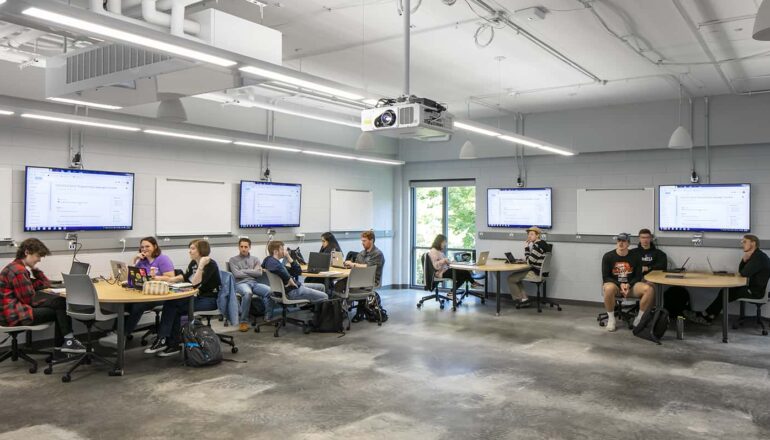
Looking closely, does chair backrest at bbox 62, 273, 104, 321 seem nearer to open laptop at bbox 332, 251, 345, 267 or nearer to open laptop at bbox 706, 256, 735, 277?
open laptop at bbox 332, 251, 345, 267

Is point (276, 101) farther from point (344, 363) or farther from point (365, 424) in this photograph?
point (365, 424)

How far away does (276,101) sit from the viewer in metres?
8.04

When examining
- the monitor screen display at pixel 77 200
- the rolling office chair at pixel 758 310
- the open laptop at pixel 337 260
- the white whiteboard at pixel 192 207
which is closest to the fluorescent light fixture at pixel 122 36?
the monitor screen display at pixel 77 200

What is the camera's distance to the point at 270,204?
927 cm

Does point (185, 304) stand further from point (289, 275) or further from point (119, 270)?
point (289, 275)

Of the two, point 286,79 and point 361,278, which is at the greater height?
point 286,79

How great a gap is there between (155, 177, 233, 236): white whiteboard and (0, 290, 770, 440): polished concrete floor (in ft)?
6.99

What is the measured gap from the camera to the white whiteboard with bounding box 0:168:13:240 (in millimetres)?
6293

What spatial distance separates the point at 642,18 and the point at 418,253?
736cm

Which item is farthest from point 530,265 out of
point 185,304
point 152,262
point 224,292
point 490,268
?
point 152,262

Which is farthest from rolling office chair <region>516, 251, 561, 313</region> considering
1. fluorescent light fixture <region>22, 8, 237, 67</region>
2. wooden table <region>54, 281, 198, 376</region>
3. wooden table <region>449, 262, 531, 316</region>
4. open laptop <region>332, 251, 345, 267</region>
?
fluorescent light fixture <region>22, 8, 237, 67</region>

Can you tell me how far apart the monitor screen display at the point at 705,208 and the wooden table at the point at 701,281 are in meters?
1.02

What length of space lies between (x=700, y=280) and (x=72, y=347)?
7536 mm

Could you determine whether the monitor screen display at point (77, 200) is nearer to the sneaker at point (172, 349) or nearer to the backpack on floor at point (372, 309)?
the sneaker at point (172, 349)
